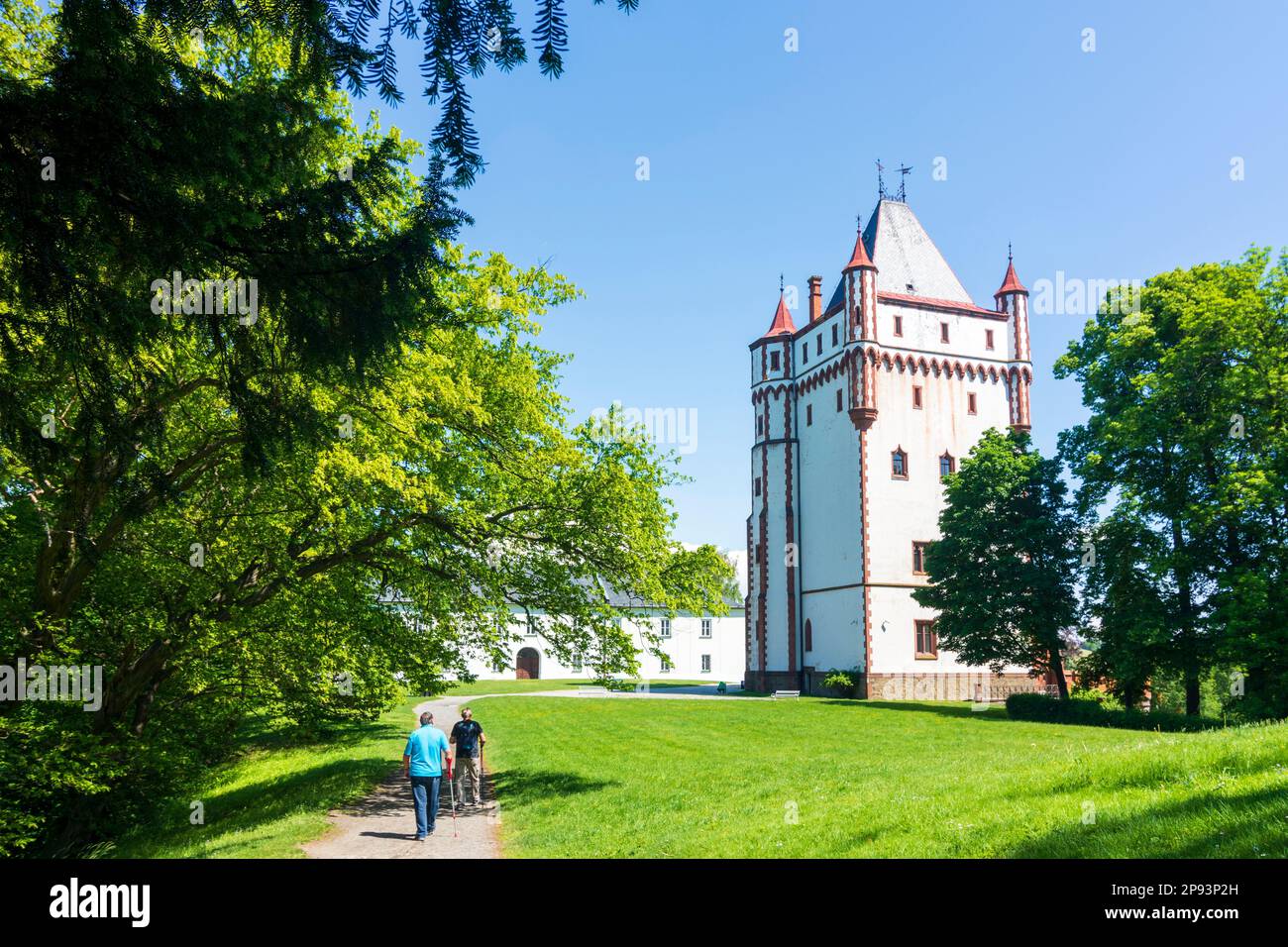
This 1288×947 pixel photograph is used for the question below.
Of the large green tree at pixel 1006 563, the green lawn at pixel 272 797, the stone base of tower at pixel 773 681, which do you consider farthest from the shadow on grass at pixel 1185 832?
the stone base of tower at pixel 773 681

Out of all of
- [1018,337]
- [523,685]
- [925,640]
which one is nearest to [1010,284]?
[1018,337]

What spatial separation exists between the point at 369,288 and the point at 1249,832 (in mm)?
7716

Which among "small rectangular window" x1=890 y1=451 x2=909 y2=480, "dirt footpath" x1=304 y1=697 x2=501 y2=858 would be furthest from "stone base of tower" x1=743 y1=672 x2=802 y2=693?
"dirt footpath" x1=304 y1=697 x2=501 y2=858

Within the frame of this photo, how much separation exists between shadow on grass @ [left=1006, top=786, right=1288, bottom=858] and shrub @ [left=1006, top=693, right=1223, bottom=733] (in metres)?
18.6

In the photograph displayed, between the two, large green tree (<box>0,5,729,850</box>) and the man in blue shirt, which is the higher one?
large green tree (<box>0,5,729,850</box>)

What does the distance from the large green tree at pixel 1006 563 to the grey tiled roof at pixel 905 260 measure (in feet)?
52.8

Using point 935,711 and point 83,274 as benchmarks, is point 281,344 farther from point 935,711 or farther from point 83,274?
point 935,711

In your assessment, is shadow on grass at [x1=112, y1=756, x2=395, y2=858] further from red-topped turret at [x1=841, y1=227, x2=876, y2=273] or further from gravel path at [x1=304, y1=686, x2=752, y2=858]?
red-topped turret at [x1=841, y1=227, x2=876, y2=273]

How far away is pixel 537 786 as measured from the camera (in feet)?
58.9

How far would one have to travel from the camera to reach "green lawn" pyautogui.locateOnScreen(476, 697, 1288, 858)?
27.2 ft

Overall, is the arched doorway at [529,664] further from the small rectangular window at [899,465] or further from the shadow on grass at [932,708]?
the small rectangular window at [899,465]

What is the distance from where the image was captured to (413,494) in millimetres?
14281

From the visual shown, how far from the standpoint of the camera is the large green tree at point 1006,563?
35.5 m
